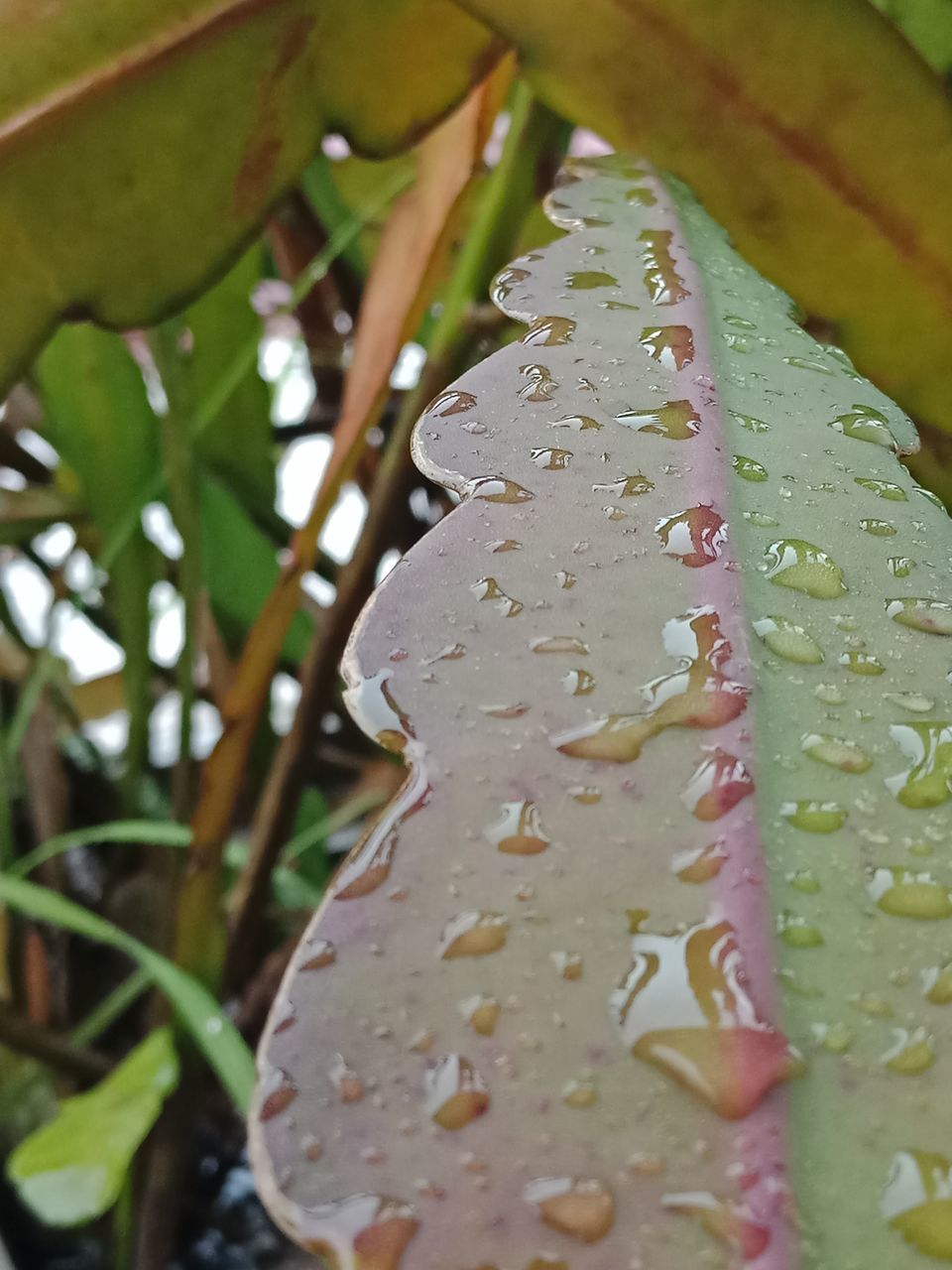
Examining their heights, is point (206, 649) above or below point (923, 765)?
below

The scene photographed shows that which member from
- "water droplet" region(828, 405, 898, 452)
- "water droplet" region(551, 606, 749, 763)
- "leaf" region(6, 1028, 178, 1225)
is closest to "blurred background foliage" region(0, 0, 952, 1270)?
"leaf" region(6, 1028, 178, 1225)

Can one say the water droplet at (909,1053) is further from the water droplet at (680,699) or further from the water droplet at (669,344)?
the water droplet at (669,344)

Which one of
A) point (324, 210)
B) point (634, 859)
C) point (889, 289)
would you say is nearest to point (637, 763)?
point (634, 859)

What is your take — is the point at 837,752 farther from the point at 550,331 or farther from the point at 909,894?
the point at 550,331

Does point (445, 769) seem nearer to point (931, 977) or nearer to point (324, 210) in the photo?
point (931, 977)

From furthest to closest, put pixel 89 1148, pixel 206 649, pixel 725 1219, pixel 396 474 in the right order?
pixel 206 649, pixel 396 474, pixel 89 1148, pixel 725 1219

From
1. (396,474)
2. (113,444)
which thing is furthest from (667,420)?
(113,444)

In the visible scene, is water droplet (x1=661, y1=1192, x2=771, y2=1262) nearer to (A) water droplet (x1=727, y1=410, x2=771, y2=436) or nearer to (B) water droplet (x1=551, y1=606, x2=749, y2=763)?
(B) water droplet (x1=551, y1=606, x2=749, y2=763)
